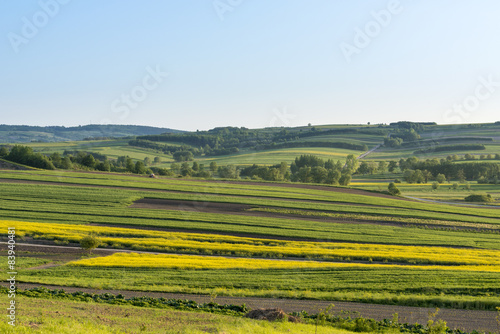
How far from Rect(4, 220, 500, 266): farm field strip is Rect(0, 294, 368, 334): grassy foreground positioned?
64.1 feet

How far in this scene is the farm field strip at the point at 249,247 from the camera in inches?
1578

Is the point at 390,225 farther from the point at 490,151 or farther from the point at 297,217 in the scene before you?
the point at 490,151

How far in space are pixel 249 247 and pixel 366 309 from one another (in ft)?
63.4

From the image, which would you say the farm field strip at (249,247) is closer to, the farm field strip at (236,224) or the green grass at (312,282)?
the farm field strip at (236,224)

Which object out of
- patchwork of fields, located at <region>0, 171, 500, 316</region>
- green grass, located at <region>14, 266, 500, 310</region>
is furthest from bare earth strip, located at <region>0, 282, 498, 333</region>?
patchwork of fields, located at <region>0, 171, 500, 316</region>

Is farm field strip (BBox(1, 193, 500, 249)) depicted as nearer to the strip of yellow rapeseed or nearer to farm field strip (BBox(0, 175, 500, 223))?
farm field strip (BBox(0, 175, 500, 223))

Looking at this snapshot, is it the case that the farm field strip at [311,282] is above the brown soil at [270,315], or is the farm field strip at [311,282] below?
below

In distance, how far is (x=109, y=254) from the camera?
37.8 metres

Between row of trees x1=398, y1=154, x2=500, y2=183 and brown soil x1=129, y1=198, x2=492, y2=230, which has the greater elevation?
row of trees x1=398, y1=154, x2=500, y2=183

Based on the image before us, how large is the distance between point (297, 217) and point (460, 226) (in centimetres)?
2415

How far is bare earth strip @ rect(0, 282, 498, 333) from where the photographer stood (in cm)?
2253

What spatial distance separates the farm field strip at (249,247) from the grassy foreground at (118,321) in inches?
770

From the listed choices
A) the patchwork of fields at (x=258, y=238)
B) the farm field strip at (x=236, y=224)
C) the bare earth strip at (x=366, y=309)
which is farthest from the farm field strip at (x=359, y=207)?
the bare earth strip at (x=366, y=309)

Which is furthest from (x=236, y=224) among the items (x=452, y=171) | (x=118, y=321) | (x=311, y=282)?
(x=452, y=171)
